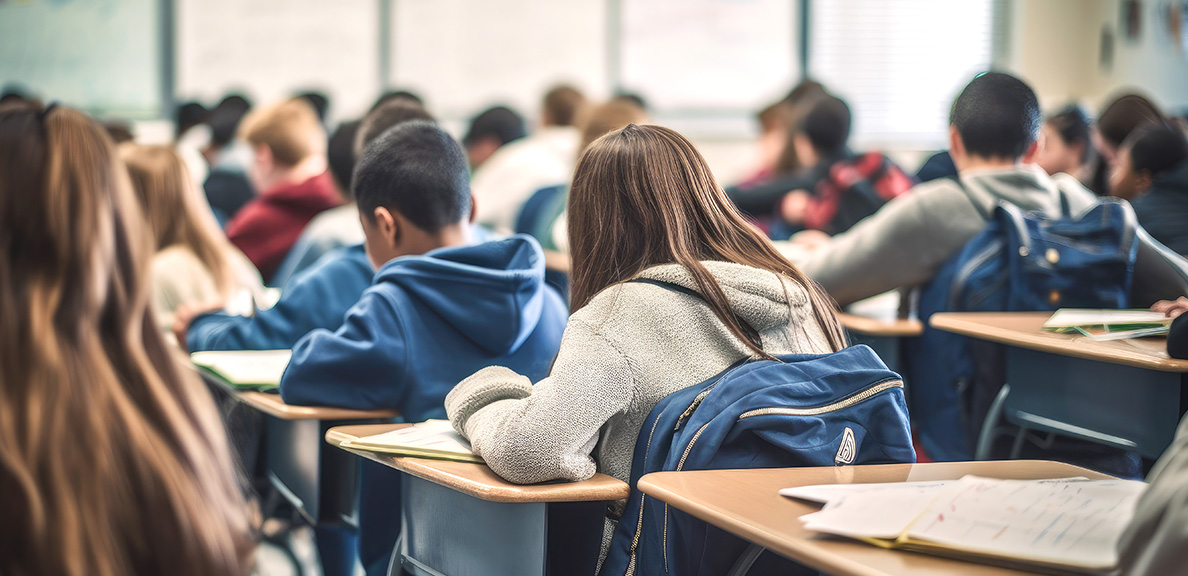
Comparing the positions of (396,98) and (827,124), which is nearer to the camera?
(396,98)

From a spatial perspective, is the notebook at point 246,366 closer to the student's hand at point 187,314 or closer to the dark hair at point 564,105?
the student's hand at point 187,314

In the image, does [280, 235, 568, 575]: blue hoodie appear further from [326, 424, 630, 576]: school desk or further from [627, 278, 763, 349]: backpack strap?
[627, 278, 763, 349]: backpack strap

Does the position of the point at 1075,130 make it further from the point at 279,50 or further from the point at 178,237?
the point at 279,50

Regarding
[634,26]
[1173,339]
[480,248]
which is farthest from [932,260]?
[634,26]

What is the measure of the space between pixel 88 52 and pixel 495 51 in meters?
2.35

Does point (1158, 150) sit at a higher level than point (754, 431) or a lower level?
higher

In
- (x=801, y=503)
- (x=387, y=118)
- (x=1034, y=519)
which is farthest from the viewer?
(x=387, y=118)

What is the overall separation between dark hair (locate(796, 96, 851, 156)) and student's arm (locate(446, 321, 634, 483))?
3.24 metres

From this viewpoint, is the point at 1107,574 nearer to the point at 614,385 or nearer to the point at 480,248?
the point at 614,385

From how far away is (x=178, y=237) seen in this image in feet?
9.80

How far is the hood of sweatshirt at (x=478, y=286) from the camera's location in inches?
78.0

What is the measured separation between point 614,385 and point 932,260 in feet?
5.16

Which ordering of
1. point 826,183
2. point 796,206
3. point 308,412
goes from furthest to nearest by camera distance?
1. point 796,206
2. point 826,183
3. point 308,412

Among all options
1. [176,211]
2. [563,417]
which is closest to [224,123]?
[176,211]
